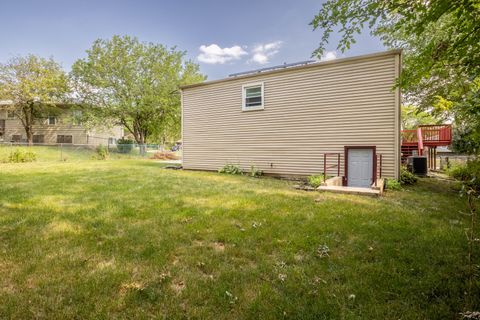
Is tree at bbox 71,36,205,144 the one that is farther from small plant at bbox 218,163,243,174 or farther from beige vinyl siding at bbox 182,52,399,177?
small plant at bbox 218,163,243,174

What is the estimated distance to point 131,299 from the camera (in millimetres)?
2080

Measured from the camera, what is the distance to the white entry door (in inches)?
324

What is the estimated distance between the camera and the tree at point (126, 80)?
22.3m

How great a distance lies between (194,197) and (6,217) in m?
3.22

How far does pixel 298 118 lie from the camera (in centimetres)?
967

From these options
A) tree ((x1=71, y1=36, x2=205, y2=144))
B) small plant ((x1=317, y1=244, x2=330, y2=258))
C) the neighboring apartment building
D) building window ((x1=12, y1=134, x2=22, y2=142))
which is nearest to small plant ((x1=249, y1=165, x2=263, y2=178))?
small plant ((x1=317, y1=244, x2=330, y2=258))

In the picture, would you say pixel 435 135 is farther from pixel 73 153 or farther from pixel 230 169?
pixel 73 153

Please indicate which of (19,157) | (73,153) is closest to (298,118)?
(19,157)

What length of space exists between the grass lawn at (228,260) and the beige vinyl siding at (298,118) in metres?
4.01

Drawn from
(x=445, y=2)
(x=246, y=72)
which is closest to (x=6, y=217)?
(x=445, y=2)

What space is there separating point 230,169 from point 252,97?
10.8 feet

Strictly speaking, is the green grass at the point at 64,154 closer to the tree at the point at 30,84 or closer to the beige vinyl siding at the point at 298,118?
the tree at the point at 30,84

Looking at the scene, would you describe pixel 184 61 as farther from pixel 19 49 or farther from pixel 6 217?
pixel 6 217

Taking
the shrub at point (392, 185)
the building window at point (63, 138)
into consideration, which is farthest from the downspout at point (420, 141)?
the building window at point (63, 138)
